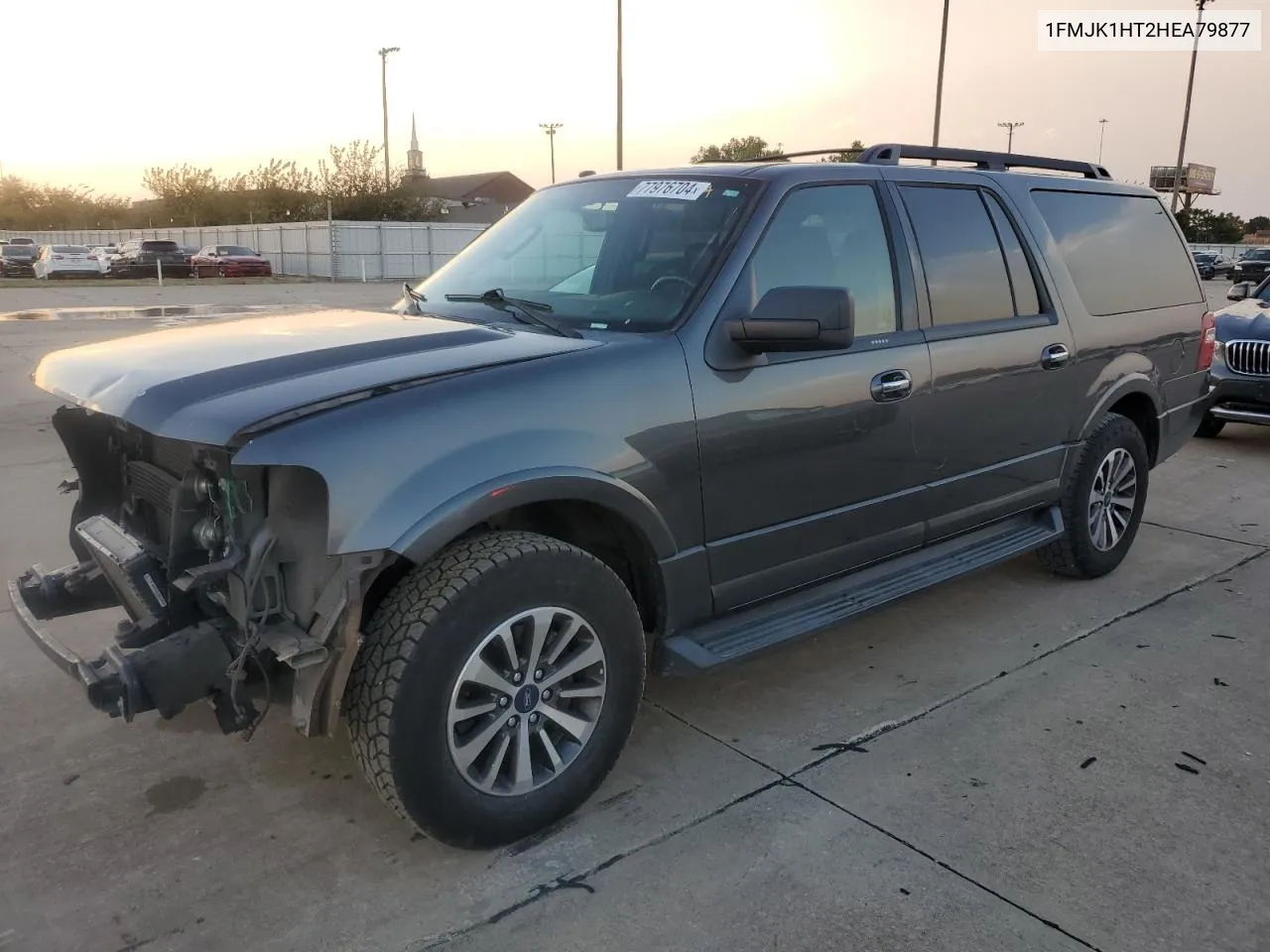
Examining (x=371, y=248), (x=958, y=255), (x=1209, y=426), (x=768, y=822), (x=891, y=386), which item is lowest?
(x=768, y=822)

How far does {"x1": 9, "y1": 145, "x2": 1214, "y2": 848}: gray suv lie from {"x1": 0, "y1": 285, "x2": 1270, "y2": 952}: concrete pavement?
29cm

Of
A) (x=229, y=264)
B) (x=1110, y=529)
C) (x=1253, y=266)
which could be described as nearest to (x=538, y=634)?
(x=1110, y=529)

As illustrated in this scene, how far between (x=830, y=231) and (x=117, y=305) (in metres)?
22.5

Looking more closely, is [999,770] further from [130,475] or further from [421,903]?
[130,475]

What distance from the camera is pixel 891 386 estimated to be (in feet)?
11.9

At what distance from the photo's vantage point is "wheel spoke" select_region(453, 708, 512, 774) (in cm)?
264

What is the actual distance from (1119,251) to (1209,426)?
4.84 meters

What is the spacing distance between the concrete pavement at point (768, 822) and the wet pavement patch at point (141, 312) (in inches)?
642

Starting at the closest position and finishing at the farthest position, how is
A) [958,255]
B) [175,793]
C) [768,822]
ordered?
[768,822] → [175,793] → [958,255]

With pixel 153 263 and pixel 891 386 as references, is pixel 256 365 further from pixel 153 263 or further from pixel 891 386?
pixel 153 263

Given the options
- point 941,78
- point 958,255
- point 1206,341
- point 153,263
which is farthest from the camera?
point 153,263

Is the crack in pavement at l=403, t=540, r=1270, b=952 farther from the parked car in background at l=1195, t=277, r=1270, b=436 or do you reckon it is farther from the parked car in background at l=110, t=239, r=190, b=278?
the parked car in background at l=110, t=239, r=190, b=278

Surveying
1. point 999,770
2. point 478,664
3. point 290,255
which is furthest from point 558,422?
point 290,255

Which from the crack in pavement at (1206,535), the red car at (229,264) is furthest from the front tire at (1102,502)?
the red car at (229,264)
